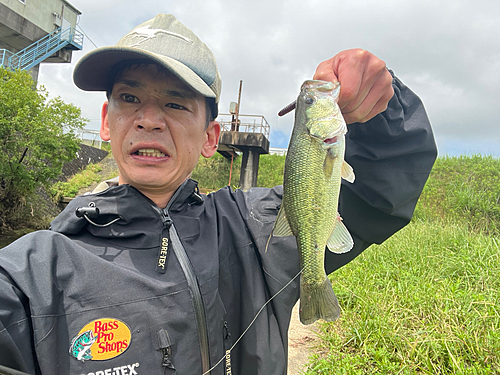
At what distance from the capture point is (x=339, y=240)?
1.69 m

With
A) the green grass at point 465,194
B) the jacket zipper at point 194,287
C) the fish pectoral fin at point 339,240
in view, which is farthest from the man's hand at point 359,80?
the green grass at point 465,194

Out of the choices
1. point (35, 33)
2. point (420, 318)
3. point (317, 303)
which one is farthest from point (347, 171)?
point (35, 33)

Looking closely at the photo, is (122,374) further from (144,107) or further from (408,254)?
(408,254)

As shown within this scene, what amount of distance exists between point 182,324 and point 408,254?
5974 millimetres

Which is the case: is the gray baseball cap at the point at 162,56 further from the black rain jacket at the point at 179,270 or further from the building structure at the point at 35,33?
the building structure at the point at 35,33

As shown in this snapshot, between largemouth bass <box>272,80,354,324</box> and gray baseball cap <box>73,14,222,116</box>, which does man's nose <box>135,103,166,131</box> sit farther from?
largemouth bass <box>272,80,354,324</box>

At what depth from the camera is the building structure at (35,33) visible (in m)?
21.0

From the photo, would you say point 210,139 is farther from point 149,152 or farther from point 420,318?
point 420,318

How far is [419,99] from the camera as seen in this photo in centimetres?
186

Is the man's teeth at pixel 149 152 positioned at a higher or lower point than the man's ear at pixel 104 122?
lower

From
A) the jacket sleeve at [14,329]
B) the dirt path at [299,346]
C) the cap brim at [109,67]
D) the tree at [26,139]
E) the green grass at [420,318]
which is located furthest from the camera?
the tree at [26,139]

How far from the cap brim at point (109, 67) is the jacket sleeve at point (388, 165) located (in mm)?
884

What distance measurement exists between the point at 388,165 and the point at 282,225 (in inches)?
26.5

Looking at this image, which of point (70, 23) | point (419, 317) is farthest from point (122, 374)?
point (70, 23)
